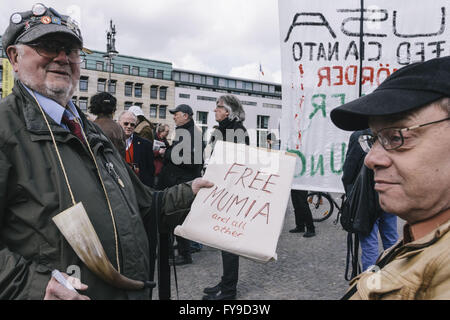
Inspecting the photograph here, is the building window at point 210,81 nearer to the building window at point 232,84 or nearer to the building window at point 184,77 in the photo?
the building window at point 184,77

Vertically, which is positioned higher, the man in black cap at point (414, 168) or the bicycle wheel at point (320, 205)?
the man in black cap at point (414, 168)

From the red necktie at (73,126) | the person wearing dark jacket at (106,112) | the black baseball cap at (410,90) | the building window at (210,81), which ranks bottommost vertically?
the red necktie at (73,126)

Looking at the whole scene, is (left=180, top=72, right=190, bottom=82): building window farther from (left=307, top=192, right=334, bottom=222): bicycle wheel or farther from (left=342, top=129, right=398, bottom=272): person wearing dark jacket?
(left=342, top=129, right=398, bottom=272): person wearing dark jacket

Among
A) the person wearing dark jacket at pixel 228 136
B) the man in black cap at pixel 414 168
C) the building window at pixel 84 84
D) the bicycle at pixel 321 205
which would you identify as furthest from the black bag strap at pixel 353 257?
the building window at pixel 84 84

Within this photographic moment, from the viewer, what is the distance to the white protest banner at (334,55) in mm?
3141

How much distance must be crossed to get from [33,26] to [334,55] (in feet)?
7.85

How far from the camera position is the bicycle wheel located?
8047 mm

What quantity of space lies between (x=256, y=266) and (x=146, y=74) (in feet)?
186

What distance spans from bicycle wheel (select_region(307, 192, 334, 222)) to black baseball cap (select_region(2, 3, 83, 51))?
23.2 ft

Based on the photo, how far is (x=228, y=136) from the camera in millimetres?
4055

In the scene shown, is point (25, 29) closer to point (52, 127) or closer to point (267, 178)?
point (52, 127)

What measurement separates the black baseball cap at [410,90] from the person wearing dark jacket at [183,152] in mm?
3732

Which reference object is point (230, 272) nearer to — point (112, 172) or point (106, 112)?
point (106, 112)

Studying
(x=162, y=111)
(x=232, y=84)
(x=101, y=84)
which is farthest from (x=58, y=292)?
(x=232, y=84)
